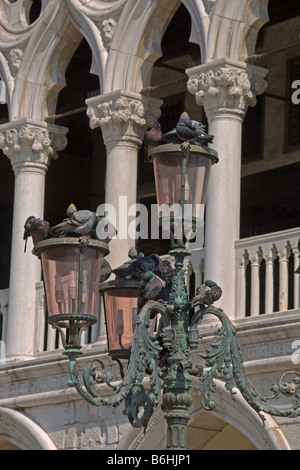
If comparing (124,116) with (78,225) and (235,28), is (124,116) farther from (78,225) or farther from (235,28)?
(78,225)

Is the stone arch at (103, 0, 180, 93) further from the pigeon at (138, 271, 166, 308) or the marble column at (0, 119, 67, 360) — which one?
the pigeon at (138, 271, 166, 308)

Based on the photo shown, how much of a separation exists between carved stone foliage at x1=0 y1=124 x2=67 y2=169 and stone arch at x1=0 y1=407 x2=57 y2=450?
2736 mm

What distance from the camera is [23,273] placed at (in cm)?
1526

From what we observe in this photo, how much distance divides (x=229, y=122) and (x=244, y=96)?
29cm

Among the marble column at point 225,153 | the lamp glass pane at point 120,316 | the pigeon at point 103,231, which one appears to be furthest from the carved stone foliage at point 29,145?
the lamp glass pane at point 120,316

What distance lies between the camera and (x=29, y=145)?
51.2 feet

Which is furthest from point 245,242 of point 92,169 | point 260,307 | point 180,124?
point 92,169

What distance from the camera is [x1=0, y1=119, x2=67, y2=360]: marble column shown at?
1509cm

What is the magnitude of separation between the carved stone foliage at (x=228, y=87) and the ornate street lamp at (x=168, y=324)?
14.8ft

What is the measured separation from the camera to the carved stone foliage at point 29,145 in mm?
15570

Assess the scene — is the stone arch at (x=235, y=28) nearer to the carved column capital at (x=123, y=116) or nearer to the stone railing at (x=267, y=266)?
the carved column capital at (x=123, y=116)

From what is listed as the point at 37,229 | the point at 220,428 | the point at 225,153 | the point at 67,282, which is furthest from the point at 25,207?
the point at 67,282

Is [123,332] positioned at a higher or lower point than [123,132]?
lower
